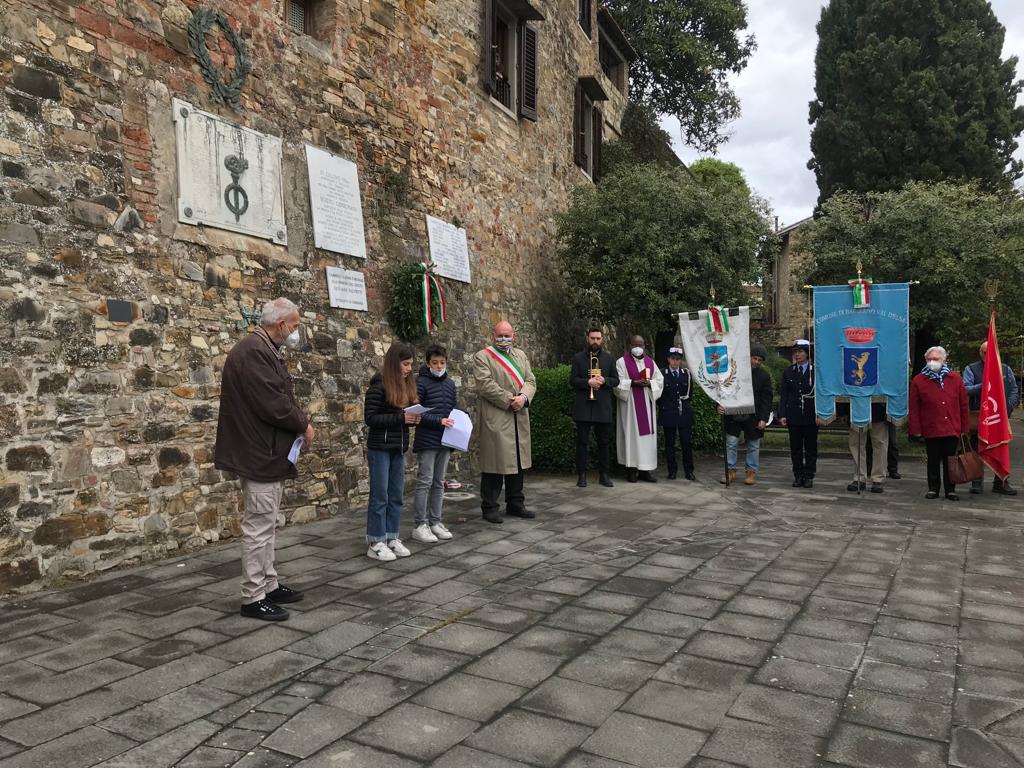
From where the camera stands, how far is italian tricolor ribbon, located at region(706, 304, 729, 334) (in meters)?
9.34

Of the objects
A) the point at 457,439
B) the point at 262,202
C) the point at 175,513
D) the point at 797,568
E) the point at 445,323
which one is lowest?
the point at 797,568

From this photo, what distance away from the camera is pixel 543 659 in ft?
11.4

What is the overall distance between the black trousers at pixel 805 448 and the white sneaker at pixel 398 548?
5.37 meters

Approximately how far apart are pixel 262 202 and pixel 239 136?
1.80ft

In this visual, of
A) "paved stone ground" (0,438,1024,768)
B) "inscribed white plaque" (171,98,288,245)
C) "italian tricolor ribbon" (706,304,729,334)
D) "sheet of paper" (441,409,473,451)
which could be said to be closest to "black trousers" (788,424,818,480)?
"italian tricolor ribbon" (706,304,729,334)

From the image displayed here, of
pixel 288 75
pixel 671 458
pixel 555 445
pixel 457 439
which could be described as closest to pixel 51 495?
pixel 457 439

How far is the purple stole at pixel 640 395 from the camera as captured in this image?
929 cm

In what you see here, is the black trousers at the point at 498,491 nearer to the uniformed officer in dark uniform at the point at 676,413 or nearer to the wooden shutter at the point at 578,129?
the uniformed officer in dark uniform at the point at 676,413

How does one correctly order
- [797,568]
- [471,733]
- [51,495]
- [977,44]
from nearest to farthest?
[471,733], [51,495], [797,568], [977,44]

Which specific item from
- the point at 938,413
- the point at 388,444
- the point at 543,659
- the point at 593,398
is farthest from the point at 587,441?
the point at 543,659

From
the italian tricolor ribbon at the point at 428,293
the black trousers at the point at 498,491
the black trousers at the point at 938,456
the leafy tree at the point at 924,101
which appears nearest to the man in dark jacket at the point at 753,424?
the black trousers at the point at 938,456

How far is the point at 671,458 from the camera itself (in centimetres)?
962

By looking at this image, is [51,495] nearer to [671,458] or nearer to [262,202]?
[262,202]

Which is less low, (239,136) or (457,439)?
(239,136)
